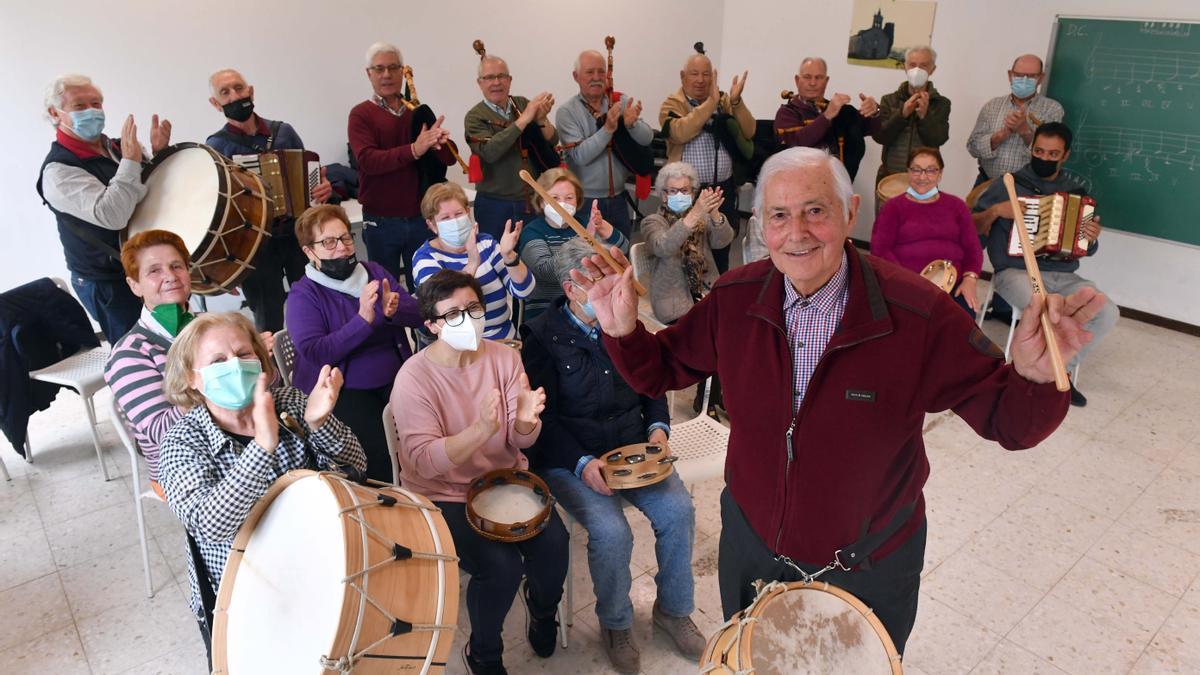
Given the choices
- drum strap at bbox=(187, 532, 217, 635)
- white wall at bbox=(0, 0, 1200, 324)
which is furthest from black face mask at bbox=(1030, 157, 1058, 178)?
drum strap at bbox=(187, 532, 217, 635)

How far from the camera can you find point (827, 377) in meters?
1.60

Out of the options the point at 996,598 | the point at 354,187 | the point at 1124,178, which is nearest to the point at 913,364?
the point at 996,598

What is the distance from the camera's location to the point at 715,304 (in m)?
1.80

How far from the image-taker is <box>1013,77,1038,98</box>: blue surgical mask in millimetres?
5160

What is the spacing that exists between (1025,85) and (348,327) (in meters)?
4.59

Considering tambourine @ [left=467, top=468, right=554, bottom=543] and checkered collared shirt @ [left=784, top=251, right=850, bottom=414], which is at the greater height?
checkered collared shirt @ [left=784, top=251, right=850, bottom=414]

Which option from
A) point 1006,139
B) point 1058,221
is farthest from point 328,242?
point 1006,139

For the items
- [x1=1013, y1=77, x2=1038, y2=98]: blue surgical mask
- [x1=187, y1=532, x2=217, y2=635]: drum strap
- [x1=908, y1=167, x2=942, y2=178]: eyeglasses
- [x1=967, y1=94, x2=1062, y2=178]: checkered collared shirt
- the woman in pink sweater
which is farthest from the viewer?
[x1=967, y1=94, x2=1062, y2=178]: checkered collared shirt

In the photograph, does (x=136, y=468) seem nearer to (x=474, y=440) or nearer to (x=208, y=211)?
(x=208, y=211)

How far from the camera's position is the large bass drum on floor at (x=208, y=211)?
3.32 meters

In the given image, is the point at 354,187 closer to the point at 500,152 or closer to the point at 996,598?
the point at 500,152

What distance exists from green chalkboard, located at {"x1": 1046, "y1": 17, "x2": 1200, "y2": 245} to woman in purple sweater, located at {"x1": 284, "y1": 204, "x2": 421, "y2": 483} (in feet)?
14.4

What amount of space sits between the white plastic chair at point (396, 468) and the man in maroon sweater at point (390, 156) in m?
2.03

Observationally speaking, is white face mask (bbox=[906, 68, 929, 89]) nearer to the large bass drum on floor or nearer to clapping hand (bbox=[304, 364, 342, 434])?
the large bass drum on floor
